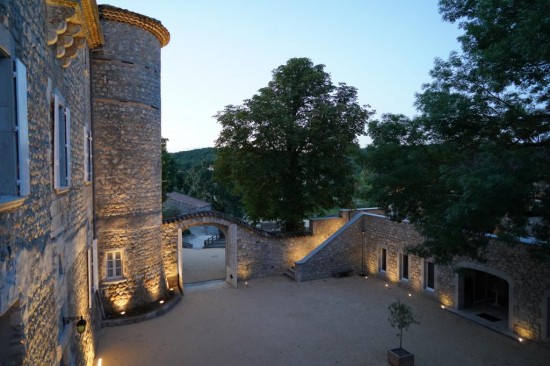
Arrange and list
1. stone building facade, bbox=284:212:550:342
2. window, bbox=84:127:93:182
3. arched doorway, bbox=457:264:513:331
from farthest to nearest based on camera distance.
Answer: arched doorway, bbox=457:264:513:331, stone building facade, bbox=284:212:550:342, window, bbox=84:127:93:182

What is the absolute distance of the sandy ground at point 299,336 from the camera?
9406mm

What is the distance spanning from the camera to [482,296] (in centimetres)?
1345

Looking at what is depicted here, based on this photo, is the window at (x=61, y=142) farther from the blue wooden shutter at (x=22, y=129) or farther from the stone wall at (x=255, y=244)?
the stone wall at (x=255, y=244)

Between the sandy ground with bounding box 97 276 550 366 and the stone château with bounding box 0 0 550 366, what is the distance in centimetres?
90

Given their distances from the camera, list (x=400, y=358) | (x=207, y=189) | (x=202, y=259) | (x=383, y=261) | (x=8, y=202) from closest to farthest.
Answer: (x=8, y=202) → (x=400, y=358) → (x=383, y=261) → (x=202, y=259) → (x=207, y=189)

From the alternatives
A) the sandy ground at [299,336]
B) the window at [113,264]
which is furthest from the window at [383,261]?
the window at [113,264]

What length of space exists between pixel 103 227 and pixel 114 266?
136 cm

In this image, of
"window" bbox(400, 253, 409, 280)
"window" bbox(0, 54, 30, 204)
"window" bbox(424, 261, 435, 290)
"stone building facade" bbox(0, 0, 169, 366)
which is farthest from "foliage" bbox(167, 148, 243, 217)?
"window" bbox(0, 54, 30, 204)

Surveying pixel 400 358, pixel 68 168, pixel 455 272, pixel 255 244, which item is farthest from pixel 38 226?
pixel 255 244

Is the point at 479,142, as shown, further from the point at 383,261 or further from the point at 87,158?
the point at 383,261

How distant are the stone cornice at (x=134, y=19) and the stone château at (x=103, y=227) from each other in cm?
4

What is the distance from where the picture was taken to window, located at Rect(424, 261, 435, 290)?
553 inches

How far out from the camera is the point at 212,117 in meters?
17.9

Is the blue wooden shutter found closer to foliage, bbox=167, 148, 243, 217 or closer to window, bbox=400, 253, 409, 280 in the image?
window, bbox=400, 253, 409, 280
